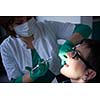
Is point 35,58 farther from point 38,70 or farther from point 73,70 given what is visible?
point 73,70

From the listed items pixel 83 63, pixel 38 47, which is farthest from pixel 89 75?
pixel 38 47

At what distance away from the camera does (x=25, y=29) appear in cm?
117

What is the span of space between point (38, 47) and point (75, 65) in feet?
0.62

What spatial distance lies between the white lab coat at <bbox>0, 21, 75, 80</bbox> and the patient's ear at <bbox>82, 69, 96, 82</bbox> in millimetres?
123

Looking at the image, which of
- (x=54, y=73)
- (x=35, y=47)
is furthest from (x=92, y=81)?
(x=35, y=47)

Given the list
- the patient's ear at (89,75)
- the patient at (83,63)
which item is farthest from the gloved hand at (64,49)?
the patient's ear at (89,75)

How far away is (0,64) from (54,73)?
9.8 inches

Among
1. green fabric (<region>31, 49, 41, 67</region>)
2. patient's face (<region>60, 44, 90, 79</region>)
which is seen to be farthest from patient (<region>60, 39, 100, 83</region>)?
green fabric (<region>31, 49, 41, 67</region>)

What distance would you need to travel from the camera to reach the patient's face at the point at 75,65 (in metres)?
1.16

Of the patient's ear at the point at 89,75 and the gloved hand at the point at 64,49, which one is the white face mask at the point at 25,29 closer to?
the gloved hand at the point at 64,49

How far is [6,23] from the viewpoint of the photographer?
1.17m

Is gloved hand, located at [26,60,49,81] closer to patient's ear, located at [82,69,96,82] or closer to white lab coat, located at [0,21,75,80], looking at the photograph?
white lab coat, located at [0,21,75,80]

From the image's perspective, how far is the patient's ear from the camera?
45.5 inches
